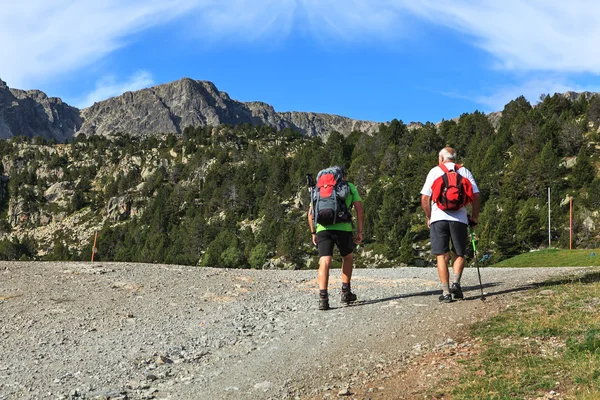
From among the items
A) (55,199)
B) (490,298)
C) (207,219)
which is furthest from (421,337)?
(55,199)

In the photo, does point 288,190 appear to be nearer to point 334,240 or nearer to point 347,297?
point 347,297

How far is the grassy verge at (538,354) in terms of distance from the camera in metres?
4.11

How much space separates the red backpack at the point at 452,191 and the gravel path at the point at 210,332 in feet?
5.35

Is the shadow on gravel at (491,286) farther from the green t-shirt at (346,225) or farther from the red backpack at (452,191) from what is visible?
the red backpack at (452,191)

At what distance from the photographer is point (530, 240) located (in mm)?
63562

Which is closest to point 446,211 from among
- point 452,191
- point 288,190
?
point 452,191

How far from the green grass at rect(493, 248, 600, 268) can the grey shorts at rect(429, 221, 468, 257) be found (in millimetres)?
12192

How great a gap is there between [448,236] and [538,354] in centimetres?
319

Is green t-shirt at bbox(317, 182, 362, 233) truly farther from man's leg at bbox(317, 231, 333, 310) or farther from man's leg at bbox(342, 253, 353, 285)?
man's leg at bbox(342, 253, 353, 285)

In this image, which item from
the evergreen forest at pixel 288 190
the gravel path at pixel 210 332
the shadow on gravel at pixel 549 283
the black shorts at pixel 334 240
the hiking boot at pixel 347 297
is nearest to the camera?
the gravel path at pixel 210 332

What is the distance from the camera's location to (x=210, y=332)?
736 centimetres

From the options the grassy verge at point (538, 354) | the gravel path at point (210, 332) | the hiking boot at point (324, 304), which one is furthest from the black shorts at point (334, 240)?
the grassy verge at point (538, 354)

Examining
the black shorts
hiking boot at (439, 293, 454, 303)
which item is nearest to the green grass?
hiking boot at (439, 293, 454, 303)

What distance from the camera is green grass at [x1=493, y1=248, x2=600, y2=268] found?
18219 mm
